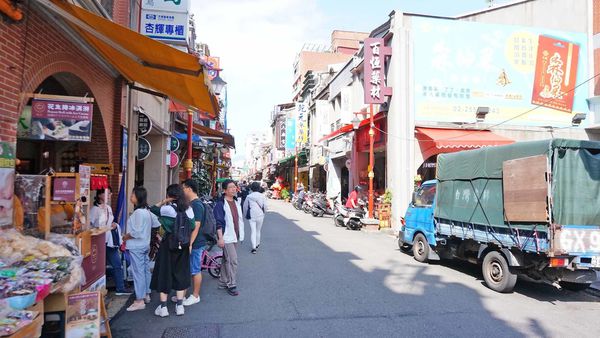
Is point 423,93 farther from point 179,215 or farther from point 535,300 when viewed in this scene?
point 179,215

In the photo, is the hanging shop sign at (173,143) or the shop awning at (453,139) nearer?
the shop awning at (453,139)

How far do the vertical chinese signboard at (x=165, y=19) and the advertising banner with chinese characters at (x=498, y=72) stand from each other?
10.1 m

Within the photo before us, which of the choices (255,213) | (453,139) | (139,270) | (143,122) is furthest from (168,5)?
(453,139)

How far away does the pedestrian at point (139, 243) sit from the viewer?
585 cm

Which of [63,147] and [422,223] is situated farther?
[422,223]

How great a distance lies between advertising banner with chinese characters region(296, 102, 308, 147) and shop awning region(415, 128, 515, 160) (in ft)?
62.9

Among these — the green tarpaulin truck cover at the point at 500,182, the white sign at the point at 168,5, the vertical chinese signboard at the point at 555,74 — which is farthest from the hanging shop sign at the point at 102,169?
the vertical chinese signboard at the point at 555,74

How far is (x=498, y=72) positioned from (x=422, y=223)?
10.2m

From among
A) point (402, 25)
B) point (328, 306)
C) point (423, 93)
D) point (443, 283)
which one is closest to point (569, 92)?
point (423, 93)

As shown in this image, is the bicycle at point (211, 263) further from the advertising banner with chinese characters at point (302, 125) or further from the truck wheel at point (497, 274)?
the advertising banner with chinese characters at point (302, 125)

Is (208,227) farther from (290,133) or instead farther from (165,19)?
(290,133)

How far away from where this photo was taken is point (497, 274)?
738 cm

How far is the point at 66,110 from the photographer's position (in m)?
5.34

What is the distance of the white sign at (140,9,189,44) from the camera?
9.57 metres
